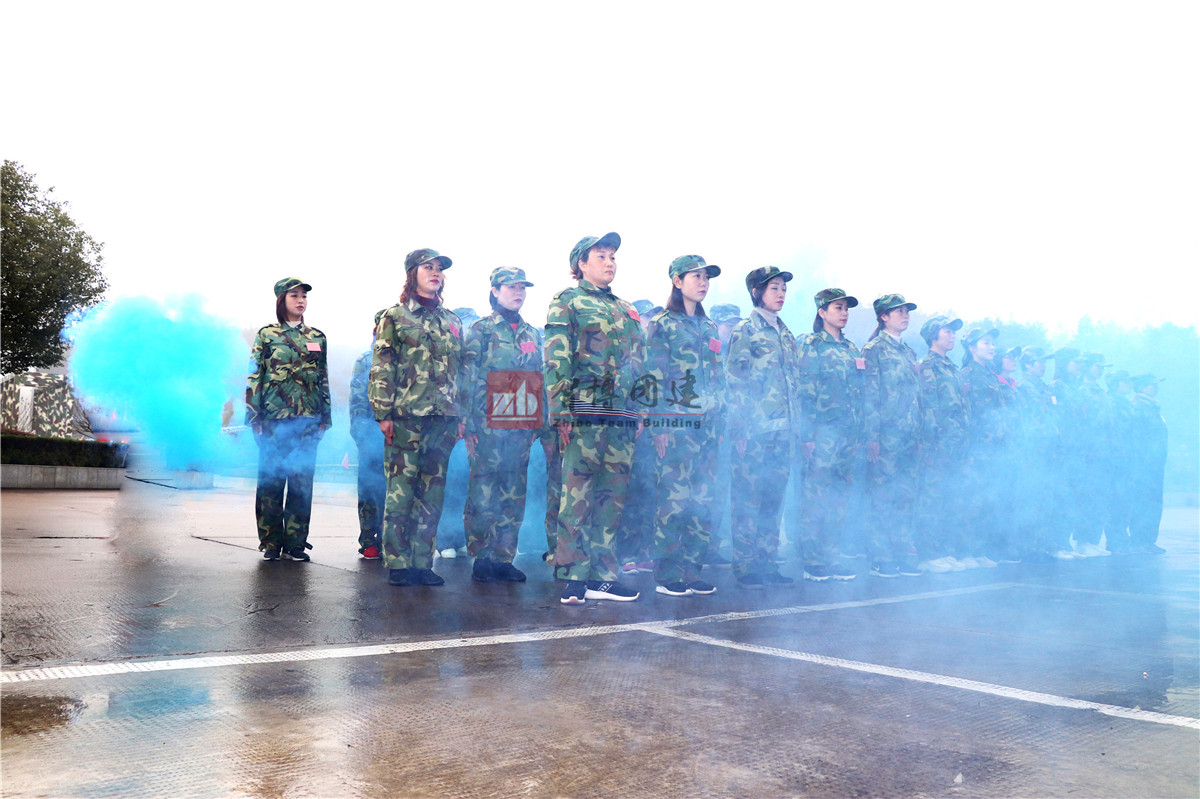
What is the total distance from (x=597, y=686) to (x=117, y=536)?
20.2ft

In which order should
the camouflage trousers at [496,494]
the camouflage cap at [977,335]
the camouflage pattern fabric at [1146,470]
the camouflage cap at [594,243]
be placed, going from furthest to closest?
the camouflage pattern fabric at [1146,470] → the camouflage cap at [977,335] → the camouflage trousers at [496,494] → the camouflage cap at [594,243]

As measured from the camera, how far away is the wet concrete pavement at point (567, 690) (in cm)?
228

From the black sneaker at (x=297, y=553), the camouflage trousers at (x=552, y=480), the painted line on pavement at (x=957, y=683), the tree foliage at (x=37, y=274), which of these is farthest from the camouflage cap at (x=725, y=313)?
the tree foliage at (x=37, y=274)

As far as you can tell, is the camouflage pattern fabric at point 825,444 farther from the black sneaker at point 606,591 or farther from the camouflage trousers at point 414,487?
the camouflage trousers at point 414,487

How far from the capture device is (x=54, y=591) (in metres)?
4.67

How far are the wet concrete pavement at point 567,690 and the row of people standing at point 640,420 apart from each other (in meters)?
0.43

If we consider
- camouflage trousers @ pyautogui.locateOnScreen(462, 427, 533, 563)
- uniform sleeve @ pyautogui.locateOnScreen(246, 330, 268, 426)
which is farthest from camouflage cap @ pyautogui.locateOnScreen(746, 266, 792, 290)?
uniform sleeve @ pyautogui.locateOnScreen(246, 330, 268, 426)

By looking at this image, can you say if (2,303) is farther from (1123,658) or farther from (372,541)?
(1123,658)

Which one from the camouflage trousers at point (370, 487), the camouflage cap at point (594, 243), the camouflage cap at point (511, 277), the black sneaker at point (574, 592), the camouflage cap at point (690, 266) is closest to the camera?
the black sneaker at point (574, 592)

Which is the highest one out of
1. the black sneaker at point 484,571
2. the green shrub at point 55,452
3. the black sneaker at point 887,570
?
the green shrub at point 55,452

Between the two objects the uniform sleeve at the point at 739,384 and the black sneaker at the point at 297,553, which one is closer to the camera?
the uniform sleeve at the point at 739,384

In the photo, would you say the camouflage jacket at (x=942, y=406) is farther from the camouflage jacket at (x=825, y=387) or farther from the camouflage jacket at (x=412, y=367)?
the camouflage jacket at (x=412, y=367)

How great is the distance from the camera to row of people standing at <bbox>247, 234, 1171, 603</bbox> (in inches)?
204

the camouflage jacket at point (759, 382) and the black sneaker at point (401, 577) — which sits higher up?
the camouflage jacket at point (759, 382)
